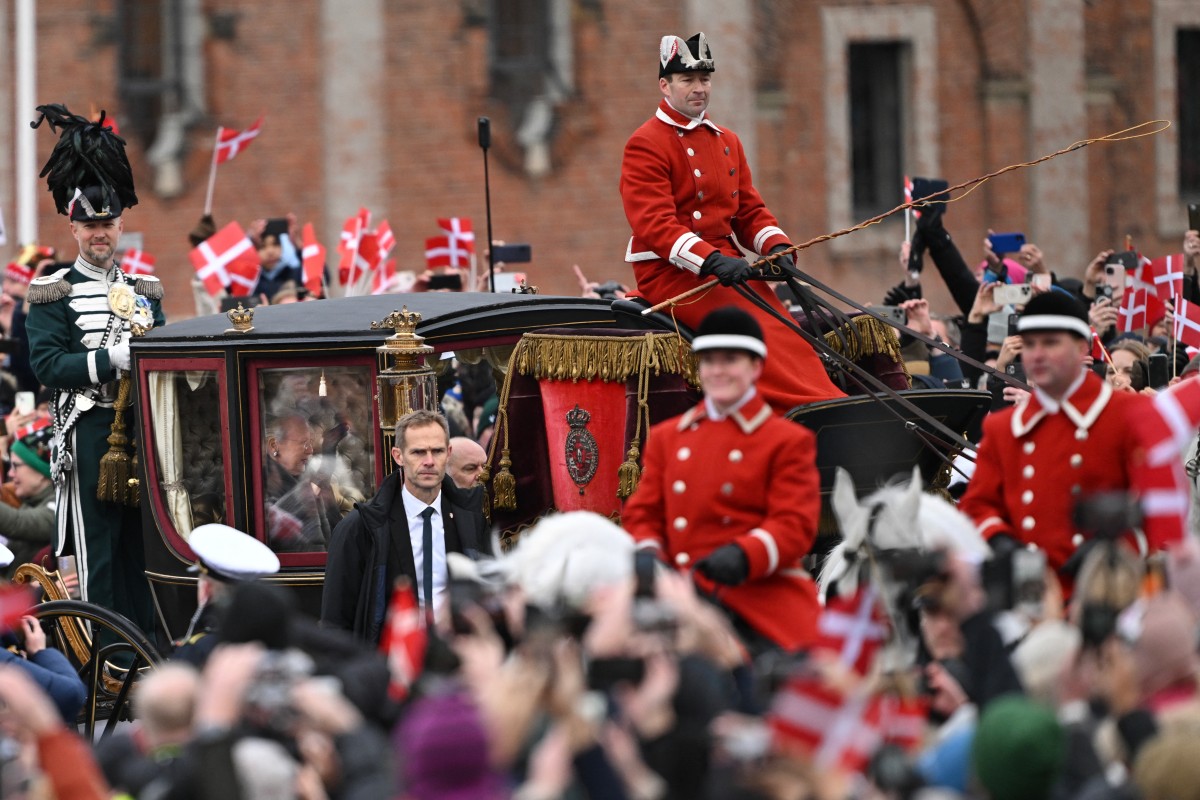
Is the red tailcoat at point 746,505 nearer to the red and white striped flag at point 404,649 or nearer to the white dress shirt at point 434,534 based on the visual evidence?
the red and white striped flag at point 404,649

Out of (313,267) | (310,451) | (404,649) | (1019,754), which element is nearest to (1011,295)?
(310,451)

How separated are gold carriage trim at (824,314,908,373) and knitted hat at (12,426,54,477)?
176 inches

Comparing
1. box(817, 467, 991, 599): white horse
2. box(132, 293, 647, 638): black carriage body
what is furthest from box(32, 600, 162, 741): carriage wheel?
box(817, 467, 991, 599): white horse

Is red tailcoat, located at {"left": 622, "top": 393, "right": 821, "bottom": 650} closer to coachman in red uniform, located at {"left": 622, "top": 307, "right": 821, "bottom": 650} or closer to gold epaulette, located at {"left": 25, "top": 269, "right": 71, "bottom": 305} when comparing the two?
coachman in red uniform, located at {"left": 622, "top": 307, "right": 821, "bottom": 650}

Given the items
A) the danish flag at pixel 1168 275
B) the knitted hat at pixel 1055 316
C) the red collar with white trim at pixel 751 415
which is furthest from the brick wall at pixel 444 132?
the knitted hat at pixel 1055 316

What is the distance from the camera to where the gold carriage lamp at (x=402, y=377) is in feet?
27.1

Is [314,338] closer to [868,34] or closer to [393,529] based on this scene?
[393,529]

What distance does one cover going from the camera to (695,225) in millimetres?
8266

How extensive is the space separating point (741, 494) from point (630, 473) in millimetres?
1977

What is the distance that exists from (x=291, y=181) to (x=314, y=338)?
14.7 metres

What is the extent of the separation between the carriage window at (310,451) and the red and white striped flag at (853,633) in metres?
3.64

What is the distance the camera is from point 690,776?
4504 millimetres

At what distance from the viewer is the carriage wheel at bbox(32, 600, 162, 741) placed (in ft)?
27.1

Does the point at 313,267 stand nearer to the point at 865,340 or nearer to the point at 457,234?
the point at 457,234
